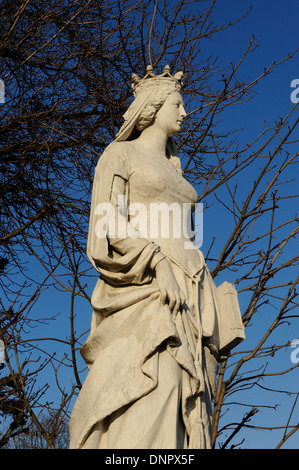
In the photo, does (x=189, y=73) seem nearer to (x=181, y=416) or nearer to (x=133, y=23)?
(x=133, y=23)

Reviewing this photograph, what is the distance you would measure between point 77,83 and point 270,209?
2953 millimetres

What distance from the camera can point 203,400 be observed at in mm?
3750

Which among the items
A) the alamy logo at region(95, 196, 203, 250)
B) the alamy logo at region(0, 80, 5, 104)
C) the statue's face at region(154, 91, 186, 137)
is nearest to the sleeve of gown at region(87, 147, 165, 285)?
the alamy logo at region(95, 196, 203, 250)

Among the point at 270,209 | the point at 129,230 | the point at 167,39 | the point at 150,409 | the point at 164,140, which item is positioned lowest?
the point at 150,409

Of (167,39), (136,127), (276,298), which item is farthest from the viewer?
(167,39)

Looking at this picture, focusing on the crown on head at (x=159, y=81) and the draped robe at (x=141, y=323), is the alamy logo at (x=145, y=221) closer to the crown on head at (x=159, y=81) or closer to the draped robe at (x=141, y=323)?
the draped robe at (x=141, y=323)

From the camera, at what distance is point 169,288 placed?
374 centimetres

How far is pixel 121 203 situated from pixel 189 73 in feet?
14.1

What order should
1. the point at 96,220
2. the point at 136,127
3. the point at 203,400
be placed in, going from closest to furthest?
the point at 203,400, the point at 96,220, the point at 136,127

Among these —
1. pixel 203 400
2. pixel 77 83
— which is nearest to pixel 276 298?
pixel 203 400

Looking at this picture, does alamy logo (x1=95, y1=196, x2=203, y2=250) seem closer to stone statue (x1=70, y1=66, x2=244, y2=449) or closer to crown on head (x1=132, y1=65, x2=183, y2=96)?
stone statue (x1=70, y1=66, x2=244, y2=449)

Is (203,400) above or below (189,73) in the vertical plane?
below

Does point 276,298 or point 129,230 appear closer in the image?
point 129,230

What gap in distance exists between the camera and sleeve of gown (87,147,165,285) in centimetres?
382
